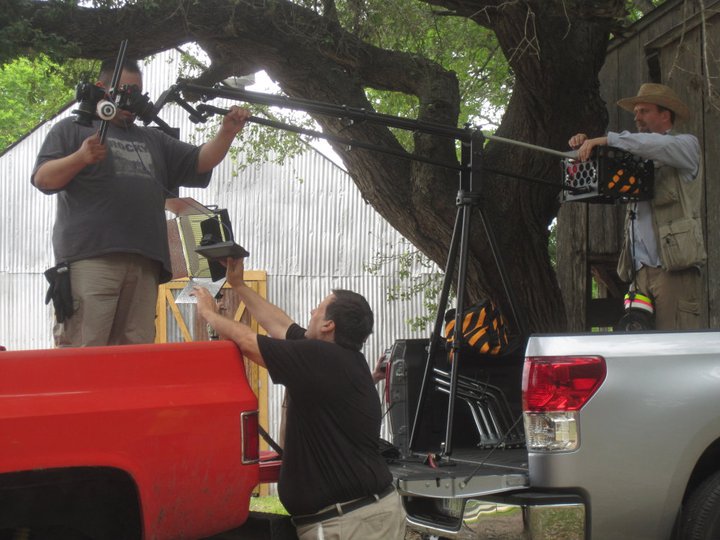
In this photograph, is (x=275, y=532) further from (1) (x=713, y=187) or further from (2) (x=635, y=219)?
(1) (x=713, y=187)

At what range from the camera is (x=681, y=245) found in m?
5.44

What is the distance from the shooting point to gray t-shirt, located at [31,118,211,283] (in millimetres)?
4188

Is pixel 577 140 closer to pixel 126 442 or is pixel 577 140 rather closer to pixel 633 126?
pixel 633 126

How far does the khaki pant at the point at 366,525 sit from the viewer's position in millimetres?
3652

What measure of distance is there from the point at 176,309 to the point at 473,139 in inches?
380

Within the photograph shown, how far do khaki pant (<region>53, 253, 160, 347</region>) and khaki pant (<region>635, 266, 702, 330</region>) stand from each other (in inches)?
118

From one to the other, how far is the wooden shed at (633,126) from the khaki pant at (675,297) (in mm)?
946

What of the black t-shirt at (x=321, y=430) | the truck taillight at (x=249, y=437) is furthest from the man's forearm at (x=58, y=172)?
the truck taillight at (x=249, y=437)

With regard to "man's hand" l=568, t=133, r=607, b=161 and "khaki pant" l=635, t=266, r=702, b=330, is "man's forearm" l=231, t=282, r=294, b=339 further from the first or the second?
"khaki pant" l=635, t=266, r=702, b=330

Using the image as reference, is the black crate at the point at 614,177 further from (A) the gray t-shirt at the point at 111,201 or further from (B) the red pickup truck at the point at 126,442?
(B) the red pickup truck at the point at 126,442

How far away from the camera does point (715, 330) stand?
416 cm

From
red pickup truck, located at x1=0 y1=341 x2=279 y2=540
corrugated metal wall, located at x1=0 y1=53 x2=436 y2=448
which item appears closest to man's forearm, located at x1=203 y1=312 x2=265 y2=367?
red pickup truck, located at x1=0 y1=341 x2=279 y2=540

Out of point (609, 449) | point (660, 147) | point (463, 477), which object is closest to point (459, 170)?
point (660, 147)

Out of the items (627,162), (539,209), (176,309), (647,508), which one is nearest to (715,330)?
(647,508)
